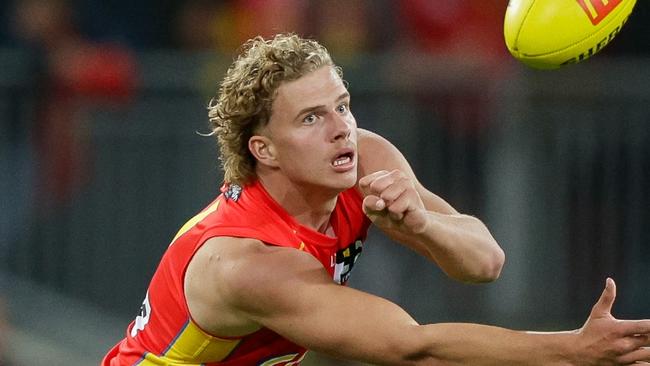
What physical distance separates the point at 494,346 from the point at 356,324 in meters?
0.48

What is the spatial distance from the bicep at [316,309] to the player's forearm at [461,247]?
381 mm

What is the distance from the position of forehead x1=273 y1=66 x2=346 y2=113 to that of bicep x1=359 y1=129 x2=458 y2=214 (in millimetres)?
470

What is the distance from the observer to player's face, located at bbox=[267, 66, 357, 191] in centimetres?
513

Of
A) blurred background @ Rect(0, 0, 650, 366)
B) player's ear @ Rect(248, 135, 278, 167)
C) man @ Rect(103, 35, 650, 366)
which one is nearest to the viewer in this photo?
man @ Rect(103, 35, 650, 366)

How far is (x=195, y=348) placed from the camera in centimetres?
521

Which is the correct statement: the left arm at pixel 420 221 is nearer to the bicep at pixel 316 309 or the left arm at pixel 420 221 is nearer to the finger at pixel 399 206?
the finger at pixel 399 206

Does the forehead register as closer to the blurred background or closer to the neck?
the neck

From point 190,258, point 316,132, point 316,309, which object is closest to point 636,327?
point 316,309

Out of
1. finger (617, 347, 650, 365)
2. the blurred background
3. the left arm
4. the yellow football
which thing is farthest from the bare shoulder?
the blurred background

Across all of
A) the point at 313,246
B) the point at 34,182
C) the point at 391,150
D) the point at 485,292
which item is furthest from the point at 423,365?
the point at 34,182

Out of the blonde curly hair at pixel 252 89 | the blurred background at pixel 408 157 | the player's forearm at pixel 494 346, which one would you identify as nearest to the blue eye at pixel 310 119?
the blonde curly hair at pixel 252 89

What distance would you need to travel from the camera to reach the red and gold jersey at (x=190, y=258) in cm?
512

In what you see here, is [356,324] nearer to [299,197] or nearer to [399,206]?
[399,206]

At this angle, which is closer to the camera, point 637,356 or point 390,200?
point 637,356
